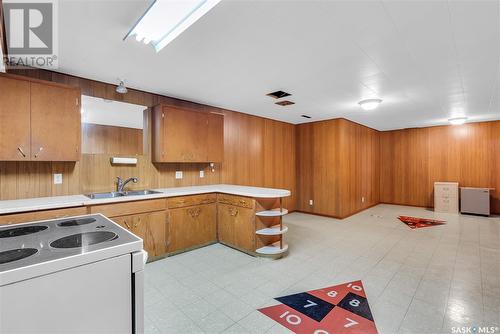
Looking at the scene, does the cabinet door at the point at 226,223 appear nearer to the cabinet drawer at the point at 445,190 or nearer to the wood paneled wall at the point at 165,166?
the wood paneled wall at the point at 165,166

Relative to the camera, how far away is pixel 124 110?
11.3ft

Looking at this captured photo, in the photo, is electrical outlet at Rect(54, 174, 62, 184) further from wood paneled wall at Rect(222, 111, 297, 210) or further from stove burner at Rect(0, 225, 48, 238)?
wood paneled wall at Rect(222, 111, 297, 210)

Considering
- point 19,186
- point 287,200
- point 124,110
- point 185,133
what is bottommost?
point 287,200

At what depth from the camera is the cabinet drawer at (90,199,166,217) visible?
2.67 metres

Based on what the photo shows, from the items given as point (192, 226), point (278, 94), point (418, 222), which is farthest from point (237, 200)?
point (418, 222)

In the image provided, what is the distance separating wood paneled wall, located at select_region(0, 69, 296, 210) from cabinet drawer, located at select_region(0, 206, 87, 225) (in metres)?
0.65

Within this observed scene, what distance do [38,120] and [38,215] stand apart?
3.33 ft

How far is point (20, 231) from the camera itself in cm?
126

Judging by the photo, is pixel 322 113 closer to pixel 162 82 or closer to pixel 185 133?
pixel 185 133

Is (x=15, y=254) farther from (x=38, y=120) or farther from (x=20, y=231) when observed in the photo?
(x=38, y=120)

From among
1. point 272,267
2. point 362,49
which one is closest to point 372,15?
point 362,49

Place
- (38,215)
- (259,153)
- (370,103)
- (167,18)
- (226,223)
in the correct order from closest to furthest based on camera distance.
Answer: (167,18) < (38,215) < (226,223) < (370,103) < (259,153)

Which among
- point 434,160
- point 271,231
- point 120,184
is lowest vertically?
point 271,231

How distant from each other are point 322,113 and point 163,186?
3496 mm
